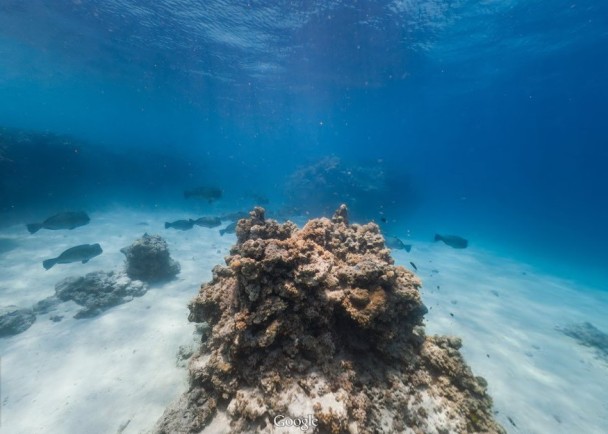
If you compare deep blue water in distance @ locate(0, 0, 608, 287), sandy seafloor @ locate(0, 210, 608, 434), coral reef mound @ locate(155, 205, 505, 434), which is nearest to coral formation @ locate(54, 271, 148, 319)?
sandy seafloor @ locate(0, 210, 608, 434)

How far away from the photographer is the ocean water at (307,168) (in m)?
6.86

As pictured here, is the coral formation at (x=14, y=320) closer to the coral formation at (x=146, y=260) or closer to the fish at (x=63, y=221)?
the coral formation at (x=146, y=260)

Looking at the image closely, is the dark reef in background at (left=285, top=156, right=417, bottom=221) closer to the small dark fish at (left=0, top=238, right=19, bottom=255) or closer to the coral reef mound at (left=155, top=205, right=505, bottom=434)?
the small dark fish at (left=0, top=238, right=19, bottom=255)

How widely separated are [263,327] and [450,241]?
1432cm

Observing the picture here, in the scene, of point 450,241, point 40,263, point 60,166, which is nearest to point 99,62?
point 60,166

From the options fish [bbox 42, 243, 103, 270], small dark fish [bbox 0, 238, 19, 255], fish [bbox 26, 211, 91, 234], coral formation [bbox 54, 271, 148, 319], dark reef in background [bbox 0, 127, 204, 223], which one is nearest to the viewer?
coral formation [bbox 54, 271, 148, 319]

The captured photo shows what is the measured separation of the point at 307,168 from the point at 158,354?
2333 cm

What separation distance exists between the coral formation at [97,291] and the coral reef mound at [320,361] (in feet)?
21.4

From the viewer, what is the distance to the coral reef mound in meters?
3.13

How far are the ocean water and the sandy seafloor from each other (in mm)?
54

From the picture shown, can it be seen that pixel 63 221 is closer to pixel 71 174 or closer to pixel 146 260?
pixel 146 260

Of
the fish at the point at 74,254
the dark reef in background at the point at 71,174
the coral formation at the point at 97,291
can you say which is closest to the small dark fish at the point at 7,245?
the dark reef in background at the point at 71,174

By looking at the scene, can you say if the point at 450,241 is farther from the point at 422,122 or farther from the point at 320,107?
the point at 422,122

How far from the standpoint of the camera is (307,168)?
91.9ft
